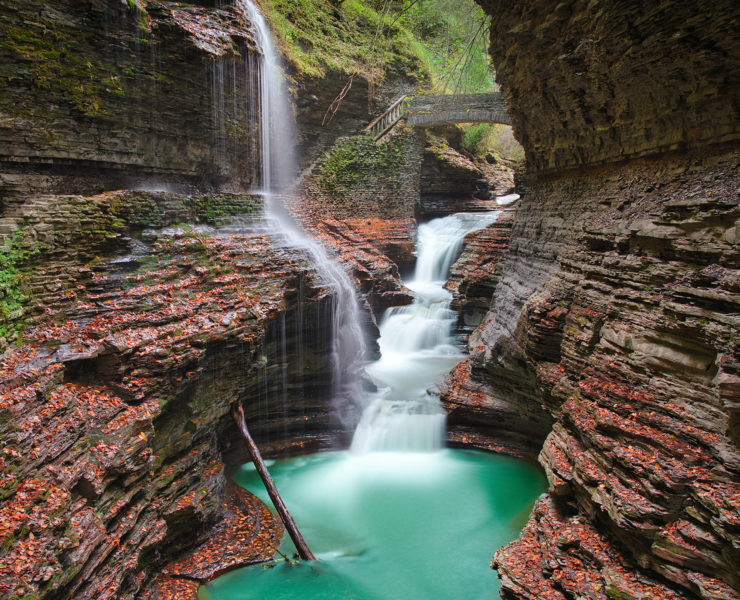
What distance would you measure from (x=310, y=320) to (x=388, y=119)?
1390 cm

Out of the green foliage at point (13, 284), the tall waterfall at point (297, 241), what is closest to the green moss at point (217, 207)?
the tall waterfall at point (297, 241)

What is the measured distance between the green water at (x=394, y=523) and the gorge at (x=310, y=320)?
0.12m

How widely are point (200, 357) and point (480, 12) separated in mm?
12437

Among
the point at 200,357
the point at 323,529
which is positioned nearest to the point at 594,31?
the point at 200,357

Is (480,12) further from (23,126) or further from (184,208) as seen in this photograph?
(23,126)

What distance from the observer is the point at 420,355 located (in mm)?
15242

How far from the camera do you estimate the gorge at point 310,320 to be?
5027 millimetres

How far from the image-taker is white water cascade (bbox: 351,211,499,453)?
1094 centimetres

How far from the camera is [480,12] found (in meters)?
12.9

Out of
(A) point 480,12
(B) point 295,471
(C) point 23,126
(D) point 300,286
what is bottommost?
(B) point 295,471

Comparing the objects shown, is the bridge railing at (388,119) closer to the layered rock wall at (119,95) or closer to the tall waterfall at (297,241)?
the tall waterfall at (297,241)

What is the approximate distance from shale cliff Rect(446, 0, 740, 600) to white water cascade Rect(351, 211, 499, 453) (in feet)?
10.3

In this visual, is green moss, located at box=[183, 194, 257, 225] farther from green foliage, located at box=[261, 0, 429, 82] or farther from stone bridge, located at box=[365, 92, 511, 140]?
stone bridge, located at box=[365, 92, 511, 140]

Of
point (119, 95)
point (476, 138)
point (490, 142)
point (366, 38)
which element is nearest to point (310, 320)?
point (119, 95)
